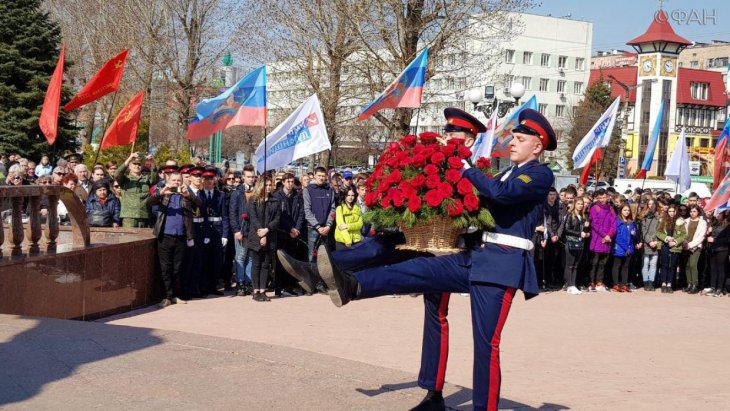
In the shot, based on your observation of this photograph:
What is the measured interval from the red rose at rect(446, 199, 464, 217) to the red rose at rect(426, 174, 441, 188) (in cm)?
17

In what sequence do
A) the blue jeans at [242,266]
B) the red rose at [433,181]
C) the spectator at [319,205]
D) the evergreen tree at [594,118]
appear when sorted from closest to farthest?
the red rose at [433,181]
the blue jeans at [242,266]
the spectator at [319,205]
the evergreen tree at [594,118]

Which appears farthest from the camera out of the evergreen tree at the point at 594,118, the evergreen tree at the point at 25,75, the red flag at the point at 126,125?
the evergreen tree at the point at 594,118

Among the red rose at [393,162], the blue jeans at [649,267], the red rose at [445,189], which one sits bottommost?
the blue jeans at [649,267]

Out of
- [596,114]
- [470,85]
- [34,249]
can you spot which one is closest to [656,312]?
[34,249]

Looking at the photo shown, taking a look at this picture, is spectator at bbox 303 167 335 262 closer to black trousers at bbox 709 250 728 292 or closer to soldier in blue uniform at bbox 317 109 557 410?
black trousers at bbox 709 250 728 292

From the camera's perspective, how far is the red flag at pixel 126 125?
53.9ft

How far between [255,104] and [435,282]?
938 cm

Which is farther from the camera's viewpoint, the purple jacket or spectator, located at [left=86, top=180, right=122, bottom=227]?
the purple jacket

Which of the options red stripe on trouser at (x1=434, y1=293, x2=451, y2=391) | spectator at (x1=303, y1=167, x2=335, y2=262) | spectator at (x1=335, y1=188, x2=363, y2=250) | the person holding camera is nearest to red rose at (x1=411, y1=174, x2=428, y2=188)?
red stripe on trouser at (x1=434, y1=293, x2=451, y2=391)

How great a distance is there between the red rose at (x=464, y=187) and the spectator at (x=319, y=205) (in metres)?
9.64

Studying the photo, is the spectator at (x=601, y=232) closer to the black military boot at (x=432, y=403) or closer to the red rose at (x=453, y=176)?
the black military boot at (x=432, y=403)

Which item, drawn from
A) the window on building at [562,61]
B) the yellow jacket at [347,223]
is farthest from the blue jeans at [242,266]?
the window on building at [562,61]

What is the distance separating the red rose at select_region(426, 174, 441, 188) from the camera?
20.7ft

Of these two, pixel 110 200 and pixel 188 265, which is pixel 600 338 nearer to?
pixel 188 265
